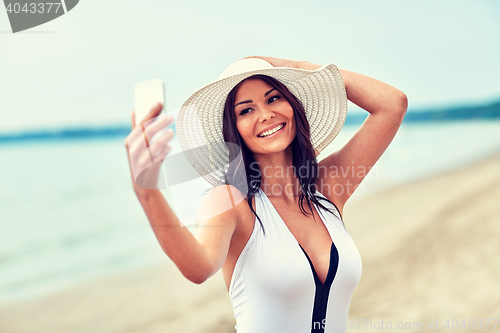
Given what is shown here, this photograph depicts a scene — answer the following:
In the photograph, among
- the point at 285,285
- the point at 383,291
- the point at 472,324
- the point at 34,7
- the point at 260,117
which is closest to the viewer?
the point at 285,285

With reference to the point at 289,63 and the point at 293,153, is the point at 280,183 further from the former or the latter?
the point at 289,63

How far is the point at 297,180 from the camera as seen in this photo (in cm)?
151

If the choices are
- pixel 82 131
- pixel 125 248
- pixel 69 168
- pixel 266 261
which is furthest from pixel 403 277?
pixel 82 131

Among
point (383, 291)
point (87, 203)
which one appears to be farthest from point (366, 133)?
point (87, 203)

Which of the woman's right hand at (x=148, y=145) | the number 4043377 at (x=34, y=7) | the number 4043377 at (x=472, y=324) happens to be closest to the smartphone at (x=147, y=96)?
the woman's right hand at (x=148, y=145)

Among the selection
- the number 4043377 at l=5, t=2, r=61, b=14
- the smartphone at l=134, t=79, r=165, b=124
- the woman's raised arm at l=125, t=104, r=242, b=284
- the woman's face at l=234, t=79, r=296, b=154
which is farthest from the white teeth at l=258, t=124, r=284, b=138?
the number 4043377 at l=5, t=2, r=61, b=14

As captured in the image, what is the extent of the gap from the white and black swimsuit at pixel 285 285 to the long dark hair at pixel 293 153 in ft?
0.45

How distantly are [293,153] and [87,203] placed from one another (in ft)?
28.0

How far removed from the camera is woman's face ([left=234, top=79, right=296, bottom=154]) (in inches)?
53.4

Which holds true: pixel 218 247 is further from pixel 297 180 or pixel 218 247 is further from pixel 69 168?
pixel 69 168

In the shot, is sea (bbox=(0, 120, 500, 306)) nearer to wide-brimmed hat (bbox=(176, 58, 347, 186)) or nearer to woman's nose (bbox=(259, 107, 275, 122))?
wide-brimmed hat (bbox=(176, 58, 347, 186))

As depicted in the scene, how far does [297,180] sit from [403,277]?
11.0 feet

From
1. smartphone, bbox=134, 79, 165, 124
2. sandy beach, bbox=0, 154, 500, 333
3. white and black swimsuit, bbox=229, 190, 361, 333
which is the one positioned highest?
smartphone, bbox=134, 79, 165, 124

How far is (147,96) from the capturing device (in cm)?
65
